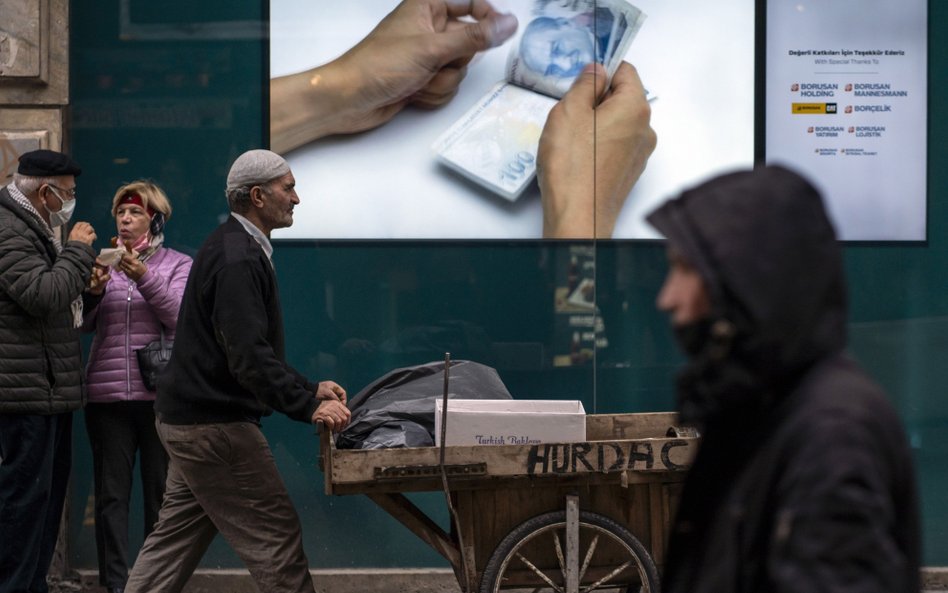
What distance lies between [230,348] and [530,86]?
2.55 m

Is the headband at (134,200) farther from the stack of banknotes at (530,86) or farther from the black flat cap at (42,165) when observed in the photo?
the stack of banknotes at (530,86)

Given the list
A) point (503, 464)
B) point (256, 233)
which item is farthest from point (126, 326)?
point (503, 464)

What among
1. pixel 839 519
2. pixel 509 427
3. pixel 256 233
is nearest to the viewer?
pixel 839 519

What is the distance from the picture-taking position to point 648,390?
6812mm

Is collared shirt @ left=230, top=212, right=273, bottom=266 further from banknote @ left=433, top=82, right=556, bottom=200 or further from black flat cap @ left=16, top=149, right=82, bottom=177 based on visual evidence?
banknote @ left=433, top=82, right=556, bottom=200

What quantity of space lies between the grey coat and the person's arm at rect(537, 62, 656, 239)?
7.34 feet

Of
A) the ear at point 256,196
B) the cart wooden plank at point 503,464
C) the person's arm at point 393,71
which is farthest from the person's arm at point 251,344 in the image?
the person's arm at point 393,71

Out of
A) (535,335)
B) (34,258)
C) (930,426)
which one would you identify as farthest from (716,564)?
(930,426)

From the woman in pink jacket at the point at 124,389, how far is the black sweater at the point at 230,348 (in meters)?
1.02

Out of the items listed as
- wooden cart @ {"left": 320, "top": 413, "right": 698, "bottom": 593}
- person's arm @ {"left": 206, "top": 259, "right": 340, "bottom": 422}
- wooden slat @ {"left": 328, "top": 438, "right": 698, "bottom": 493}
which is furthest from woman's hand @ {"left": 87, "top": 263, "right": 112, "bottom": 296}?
wooden slat @ {"left": 328, "top": 438, "right": 698, "bottom": 493}

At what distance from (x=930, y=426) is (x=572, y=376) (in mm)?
1791

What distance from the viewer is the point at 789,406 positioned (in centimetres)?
204

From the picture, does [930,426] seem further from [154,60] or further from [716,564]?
[716,564]

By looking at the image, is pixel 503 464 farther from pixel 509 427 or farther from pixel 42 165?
pixel 42 165
